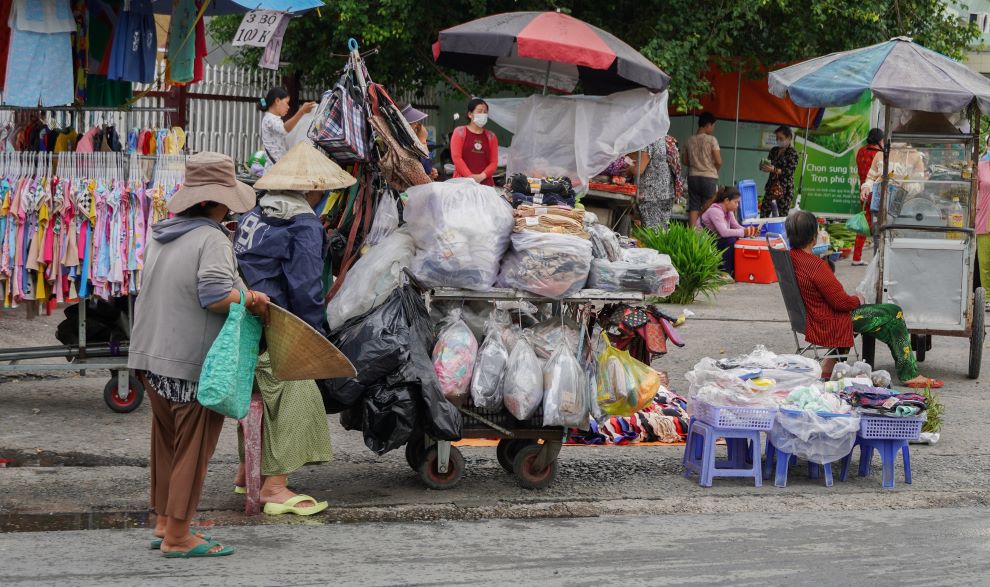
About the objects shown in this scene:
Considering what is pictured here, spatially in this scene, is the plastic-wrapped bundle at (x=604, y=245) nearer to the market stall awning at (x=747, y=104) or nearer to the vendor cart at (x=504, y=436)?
the vendor cart at (x=504, y=436)

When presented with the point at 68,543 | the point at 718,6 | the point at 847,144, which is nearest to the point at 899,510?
the point at 68,543

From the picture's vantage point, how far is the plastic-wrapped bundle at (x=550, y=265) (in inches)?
254

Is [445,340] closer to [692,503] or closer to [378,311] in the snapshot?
[378,311]

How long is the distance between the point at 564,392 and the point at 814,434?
5.22 feet

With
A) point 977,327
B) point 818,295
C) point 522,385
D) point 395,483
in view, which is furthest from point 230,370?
point 977,327

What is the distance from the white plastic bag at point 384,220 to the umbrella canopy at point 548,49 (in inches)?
177

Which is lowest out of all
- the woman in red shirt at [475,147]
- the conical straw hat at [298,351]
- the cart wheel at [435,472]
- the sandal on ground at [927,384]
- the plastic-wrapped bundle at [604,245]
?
the cart wheel at [435,472]

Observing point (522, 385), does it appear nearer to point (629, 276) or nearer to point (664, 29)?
point (629, 276)

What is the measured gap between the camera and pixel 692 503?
661cm

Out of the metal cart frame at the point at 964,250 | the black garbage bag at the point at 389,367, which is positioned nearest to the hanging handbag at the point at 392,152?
the black garbage bag at the point at 389,367

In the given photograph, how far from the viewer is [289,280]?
5.85m

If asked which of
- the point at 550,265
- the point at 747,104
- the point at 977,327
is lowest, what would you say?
the point at 977,327

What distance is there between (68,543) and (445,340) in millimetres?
2137

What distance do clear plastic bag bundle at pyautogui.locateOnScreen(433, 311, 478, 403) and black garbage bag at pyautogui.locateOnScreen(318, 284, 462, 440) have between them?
91 mm
